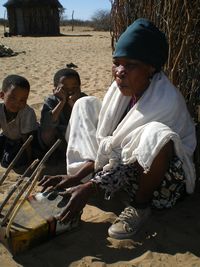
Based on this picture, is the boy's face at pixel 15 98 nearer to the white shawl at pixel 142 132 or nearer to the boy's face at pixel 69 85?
the boy's face at pixel 69 85

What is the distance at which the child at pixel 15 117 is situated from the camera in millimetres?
3307

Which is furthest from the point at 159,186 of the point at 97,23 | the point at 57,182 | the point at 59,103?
the point at 97,23

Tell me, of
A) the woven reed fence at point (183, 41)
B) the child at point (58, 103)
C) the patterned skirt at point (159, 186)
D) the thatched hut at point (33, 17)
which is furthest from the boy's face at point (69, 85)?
the thatched hut at point (33, 17)

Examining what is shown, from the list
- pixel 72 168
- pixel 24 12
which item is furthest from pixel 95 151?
pixel 24 12

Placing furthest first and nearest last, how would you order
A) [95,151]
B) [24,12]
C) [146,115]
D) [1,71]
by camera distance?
[24,12] → [1,71] → [95,151] → [146,115]

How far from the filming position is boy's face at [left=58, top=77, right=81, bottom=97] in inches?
132

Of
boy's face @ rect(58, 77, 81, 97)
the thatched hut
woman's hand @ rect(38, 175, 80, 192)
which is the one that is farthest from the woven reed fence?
the thatched hut

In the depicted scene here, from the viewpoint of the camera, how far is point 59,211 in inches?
93.3

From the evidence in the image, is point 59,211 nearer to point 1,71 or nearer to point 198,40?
point 198,40

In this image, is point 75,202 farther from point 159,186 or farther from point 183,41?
point 183,41

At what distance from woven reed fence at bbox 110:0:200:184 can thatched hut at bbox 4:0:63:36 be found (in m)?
24.9

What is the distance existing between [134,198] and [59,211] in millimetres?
494

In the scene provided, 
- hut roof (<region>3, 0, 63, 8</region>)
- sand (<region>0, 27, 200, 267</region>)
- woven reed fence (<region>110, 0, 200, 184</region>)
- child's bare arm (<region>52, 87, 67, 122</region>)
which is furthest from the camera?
hut roof (<region>3, 0, 63, 8</region>)

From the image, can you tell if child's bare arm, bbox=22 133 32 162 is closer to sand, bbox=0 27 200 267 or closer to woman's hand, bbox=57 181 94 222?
sand, bbox=0 27 200 267
